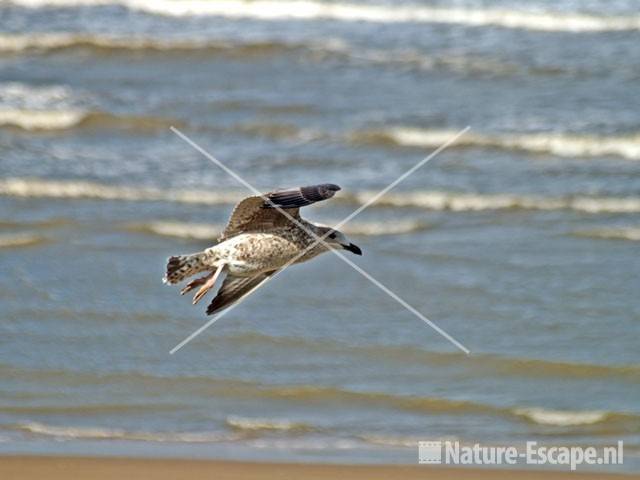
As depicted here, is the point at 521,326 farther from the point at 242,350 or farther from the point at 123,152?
the point at 123,152

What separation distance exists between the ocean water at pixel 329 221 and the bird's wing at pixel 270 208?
838mm

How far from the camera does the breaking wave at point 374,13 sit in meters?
10.9

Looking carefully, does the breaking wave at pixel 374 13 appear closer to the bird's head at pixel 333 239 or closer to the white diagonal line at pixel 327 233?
the white diagonal line at pixel 327 233

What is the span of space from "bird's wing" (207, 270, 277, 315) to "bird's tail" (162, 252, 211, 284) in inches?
4.8

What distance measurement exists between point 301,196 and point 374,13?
16.9 ft

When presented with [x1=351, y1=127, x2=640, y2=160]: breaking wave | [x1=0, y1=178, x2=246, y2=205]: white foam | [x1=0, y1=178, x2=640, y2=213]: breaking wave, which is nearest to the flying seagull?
[x1=0, y1=178, x2=640, y2=213]: breaking wave

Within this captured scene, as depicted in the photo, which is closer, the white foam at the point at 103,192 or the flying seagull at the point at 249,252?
the flying seagull at the point at 249,252

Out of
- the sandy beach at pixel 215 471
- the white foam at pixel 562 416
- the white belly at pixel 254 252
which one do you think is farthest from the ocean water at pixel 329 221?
the white belly at pixel 254 252

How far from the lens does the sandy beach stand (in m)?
6.24

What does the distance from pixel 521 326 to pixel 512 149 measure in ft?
7.24

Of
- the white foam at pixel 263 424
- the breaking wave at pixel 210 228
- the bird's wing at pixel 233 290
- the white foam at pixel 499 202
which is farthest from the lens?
the white foam at pixel 499 202

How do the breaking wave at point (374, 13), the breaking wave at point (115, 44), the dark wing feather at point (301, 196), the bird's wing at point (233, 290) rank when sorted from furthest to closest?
the breaking wave at point (115, 44)
the breaking wave at point (374, 13)
the bird's wing at point (233, 290)
the dark wing feather at point (301, 196)

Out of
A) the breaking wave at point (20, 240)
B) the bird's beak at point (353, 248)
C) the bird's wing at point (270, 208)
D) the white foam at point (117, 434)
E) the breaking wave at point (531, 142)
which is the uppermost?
the breaking wave at point (531, 142)

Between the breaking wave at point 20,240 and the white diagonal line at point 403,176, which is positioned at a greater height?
the white diagonal line at point 403,176
